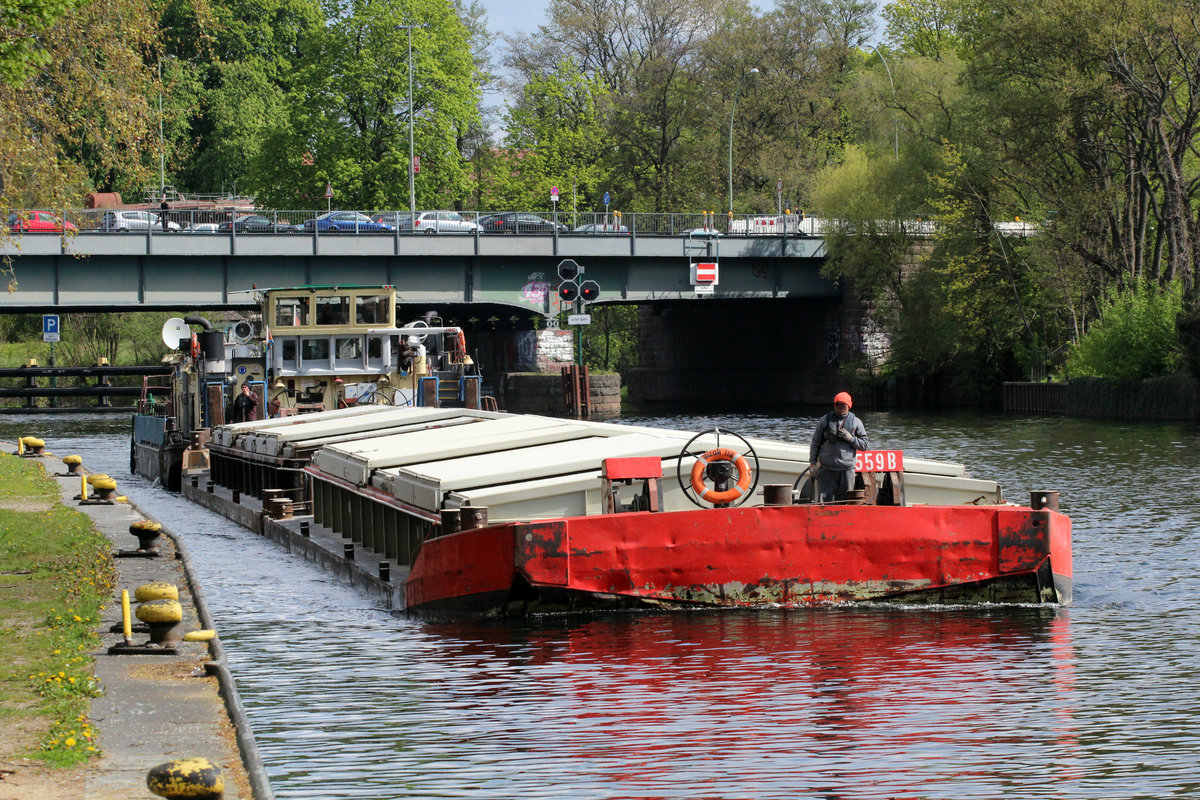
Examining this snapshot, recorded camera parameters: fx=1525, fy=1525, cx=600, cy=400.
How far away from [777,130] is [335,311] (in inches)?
2233

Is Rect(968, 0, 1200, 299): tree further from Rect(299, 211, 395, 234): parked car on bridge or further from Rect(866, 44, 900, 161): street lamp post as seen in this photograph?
Rect(299, 211, 395, 234): parked car on bridge

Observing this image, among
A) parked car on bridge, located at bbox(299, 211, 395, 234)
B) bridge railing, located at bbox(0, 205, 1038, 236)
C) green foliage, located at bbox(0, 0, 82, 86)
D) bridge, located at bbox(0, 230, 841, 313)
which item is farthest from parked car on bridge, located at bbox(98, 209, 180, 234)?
green foliage, located at bbox(0, 0, 82, 86)

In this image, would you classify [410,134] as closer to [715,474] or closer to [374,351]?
[374,351]

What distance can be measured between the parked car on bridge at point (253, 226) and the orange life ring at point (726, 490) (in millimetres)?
45063

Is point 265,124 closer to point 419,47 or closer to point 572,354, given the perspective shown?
point 419,47

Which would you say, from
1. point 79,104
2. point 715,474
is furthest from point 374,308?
point 715,474

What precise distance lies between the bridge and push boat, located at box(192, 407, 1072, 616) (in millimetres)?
39351

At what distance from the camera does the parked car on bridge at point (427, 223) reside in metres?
60.9

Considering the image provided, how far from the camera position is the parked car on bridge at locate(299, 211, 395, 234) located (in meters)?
59.2

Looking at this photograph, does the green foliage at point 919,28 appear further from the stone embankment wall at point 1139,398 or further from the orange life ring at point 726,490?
the orange life ring at point 726,490

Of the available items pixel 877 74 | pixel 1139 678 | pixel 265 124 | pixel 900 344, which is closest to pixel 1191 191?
pixel 900 344

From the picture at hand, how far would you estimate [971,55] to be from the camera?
73312 mm

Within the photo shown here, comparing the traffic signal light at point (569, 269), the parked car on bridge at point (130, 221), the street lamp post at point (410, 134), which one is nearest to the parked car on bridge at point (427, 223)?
the parked car on bridge at point (130, 221)

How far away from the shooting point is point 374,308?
36625mm
